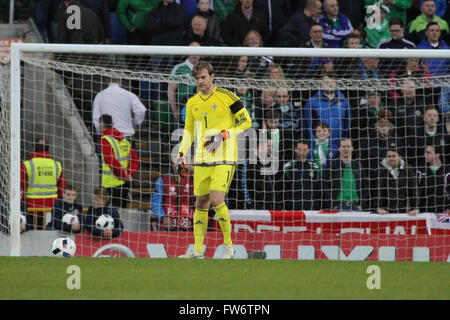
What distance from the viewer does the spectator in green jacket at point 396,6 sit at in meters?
14.2

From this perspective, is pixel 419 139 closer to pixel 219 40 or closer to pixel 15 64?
pixel 219 40

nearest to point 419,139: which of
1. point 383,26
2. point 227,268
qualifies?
point 383,26

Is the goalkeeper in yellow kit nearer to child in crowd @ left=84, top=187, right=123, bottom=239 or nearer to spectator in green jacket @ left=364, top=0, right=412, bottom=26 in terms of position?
child in crowd @ left=84, top=187, right=123, bottom=239

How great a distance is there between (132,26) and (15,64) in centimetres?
350

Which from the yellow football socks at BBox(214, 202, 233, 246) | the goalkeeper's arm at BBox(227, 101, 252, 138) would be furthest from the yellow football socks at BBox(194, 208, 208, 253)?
the goalkeeper's arm at BBox(227, 101, 252, 138)

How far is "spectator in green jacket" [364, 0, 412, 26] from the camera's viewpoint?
46.6 ft

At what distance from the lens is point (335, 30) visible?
1393cm

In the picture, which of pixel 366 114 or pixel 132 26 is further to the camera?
pixel 132 26

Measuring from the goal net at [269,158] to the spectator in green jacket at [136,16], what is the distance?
0.62m

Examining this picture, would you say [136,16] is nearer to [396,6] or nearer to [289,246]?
[396,6]

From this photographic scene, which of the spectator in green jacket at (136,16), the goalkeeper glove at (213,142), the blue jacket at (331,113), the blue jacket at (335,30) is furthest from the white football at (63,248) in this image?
the blue jacket at (335,30)

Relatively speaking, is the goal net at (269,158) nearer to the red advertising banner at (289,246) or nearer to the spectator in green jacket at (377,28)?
the red advertising banner at (289,246)

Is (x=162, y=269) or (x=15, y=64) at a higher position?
(x=15, y=64)

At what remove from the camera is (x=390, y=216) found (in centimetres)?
1184
